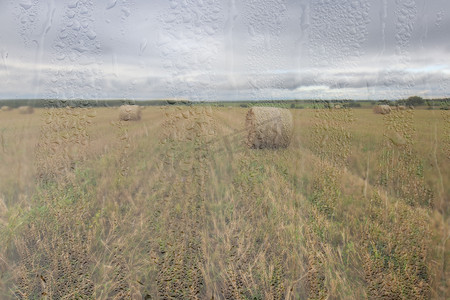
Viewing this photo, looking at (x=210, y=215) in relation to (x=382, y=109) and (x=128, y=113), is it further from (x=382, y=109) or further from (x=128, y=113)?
(x=382, y=109)

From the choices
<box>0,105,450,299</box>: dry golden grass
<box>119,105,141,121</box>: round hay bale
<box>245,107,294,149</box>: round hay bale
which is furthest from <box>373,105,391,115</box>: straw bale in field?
<box>245,107,294,149</box>: round hay bale

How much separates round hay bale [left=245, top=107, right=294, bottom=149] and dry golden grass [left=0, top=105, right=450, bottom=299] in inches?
107

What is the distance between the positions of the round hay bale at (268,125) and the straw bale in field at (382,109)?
293 centimetres

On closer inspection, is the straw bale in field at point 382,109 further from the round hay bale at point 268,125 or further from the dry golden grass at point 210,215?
the round hay bale at point 268,125

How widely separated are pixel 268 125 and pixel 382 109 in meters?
3.72

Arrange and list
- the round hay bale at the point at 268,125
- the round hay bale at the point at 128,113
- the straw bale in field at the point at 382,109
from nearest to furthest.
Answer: the round hay bale at the point at 128,113 → the straw bale in field at the point at 382,109 → the round hay bale at the point at 268,125

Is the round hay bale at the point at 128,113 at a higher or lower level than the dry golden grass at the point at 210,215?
higher

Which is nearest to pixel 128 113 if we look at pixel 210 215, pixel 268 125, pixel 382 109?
pixel 210 215

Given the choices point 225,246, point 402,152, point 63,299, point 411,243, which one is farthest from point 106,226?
point 402,152

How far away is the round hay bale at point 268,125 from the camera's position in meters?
5.52

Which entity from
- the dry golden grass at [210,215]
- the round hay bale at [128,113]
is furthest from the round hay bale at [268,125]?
the round hay bale at [128,113]

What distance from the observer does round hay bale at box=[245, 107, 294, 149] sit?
552 centimetres

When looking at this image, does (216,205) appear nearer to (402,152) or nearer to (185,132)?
(185,132)

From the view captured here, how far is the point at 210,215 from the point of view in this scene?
90.8 inches
